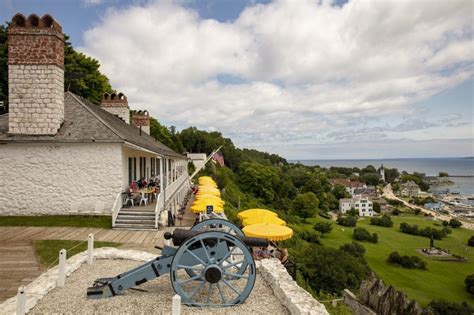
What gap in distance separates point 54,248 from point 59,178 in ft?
16.6

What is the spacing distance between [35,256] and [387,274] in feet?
135

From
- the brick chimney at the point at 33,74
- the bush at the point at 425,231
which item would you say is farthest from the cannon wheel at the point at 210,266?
the bush at the point at 425,231

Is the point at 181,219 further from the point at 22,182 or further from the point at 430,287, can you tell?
the point at 430,287

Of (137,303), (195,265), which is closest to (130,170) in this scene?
(137,303)

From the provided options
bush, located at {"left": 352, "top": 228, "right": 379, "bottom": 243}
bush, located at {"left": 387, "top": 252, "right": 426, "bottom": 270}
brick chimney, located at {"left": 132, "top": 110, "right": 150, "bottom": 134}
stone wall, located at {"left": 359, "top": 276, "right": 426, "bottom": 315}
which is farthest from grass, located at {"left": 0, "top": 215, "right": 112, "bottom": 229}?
bush, located at {"left": 352, "top": 228, "right": 379, "bottom": 243}

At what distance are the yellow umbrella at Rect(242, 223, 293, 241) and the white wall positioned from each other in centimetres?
605

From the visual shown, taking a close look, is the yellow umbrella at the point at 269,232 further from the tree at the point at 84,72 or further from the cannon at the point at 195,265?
the tree at the point at 84,72

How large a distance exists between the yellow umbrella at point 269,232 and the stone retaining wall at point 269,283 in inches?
110

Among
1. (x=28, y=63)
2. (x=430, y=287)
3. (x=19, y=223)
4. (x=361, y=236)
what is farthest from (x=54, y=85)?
(x=361, y=236)

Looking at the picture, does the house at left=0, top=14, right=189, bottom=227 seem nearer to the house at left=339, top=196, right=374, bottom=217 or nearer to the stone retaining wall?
the stone retaining wall

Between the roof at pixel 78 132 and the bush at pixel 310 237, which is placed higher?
the roof at pixel 78 132

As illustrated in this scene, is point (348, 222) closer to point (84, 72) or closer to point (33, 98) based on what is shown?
point (84, 72)

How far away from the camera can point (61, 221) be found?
40.1 feet

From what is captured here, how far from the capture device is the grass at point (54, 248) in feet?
25.4
